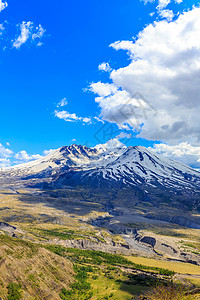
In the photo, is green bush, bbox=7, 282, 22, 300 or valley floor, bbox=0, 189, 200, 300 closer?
green bush, bbox=7, 282, 22, 300

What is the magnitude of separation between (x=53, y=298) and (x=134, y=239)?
96.6 m

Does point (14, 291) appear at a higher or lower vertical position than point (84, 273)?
higher

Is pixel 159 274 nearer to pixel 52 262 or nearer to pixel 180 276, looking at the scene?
pixel 180 276

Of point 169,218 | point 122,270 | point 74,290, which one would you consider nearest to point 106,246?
point 122,270

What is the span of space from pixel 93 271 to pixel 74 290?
16.0 m

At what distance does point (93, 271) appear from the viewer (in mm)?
57250

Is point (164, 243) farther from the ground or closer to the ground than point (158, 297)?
closer to the ground

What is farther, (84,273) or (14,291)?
(84,273)

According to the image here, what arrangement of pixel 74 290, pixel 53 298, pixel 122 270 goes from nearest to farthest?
1. pixel 53 298
2. pixel 74 290
3. pixel 122 270

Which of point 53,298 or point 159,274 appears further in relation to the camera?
point 159,274

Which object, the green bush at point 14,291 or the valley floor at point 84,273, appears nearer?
the green bush at point 14,291

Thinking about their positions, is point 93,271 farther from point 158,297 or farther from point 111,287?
point 158,297

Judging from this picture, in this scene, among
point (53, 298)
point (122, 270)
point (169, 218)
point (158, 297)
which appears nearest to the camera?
point (158, 297)

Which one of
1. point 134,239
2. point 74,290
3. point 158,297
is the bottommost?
point 134,239
